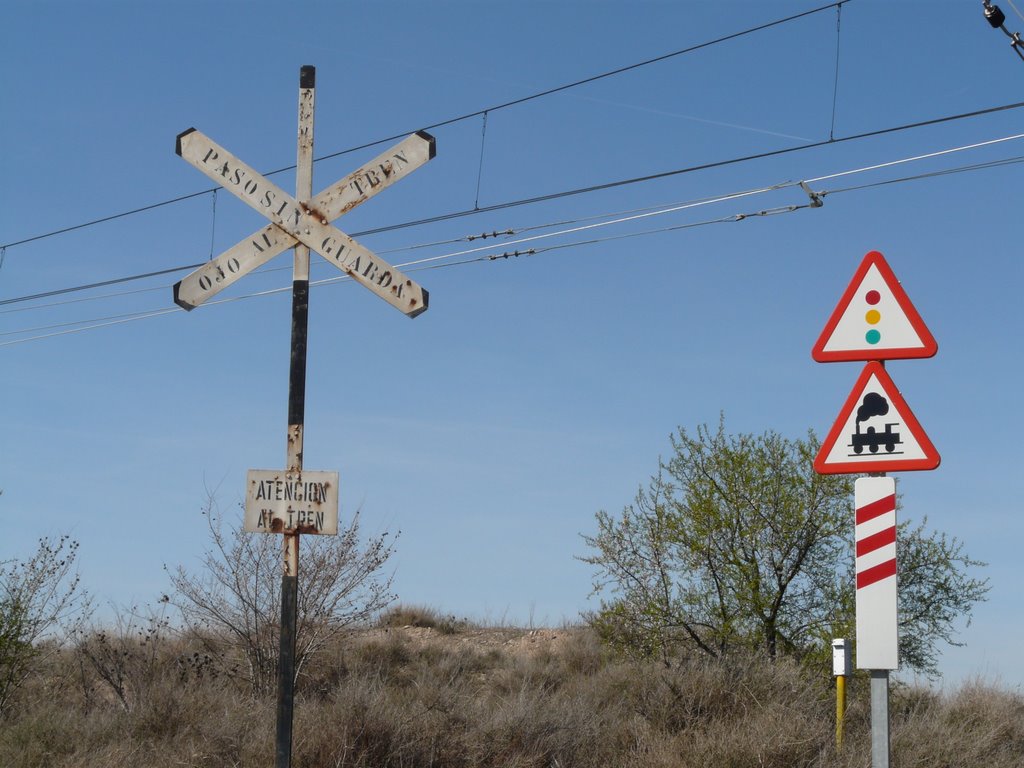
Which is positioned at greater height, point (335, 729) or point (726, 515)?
point (726, 515)

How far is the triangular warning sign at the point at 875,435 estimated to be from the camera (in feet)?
22.8

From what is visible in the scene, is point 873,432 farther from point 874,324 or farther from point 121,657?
point 121,657

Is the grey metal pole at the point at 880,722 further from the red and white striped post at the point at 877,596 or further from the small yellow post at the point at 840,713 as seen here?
the small yellow post at the point at 840,713

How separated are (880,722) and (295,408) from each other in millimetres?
4497

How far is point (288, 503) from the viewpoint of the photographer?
7.73 meters

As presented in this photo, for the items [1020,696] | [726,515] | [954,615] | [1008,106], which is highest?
[1008,106]

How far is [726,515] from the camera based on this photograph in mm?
19234

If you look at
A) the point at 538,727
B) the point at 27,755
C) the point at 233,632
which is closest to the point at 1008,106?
the point at 538,727

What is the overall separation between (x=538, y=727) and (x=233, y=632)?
8.00m

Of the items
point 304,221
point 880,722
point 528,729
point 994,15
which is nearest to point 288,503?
point 304,221

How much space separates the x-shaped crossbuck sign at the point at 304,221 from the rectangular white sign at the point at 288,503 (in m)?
1.42

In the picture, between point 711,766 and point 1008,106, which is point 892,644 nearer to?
point 711,766

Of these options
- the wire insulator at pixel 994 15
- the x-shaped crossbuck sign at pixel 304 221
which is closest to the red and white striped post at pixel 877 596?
the x-shaped crossbuck sign at pixel 304 221

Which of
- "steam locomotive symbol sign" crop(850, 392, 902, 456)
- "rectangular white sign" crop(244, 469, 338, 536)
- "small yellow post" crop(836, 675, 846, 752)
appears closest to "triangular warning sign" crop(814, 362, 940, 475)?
"steam locomotive symbol sign" crop(850, 392, 902, 456)
